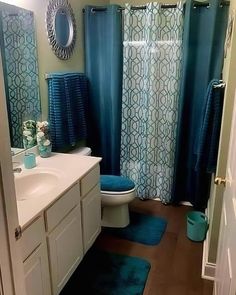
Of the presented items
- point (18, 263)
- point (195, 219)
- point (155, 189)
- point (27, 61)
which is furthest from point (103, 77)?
point (18, 263)

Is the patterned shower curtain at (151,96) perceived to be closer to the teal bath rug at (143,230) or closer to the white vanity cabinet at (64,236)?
→ the teal bath rug at (143,230)

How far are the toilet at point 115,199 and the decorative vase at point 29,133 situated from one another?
707mm

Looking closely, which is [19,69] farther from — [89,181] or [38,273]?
[38,273]

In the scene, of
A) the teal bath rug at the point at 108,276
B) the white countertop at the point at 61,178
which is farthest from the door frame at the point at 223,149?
the white countertop at the point at 61,178

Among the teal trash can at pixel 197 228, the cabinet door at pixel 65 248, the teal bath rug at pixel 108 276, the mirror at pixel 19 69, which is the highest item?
the mirror at pixel 19 69

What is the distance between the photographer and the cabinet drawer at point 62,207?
4.65ft

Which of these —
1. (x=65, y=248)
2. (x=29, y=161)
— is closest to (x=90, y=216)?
(x=65, y=248)

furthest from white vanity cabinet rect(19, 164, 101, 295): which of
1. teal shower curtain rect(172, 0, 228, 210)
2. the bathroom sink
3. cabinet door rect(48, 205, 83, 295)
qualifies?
teal shower curtain rect(172, 0, 228, 210)

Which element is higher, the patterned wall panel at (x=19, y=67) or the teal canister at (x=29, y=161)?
the patterned wall panel at (x=19, y=67)

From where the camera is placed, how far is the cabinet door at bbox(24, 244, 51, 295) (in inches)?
49.6

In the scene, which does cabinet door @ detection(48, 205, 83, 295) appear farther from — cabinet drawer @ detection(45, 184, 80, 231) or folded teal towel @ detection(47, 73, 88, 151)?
folded teal towel @ detection(47, 73, 88, 151)

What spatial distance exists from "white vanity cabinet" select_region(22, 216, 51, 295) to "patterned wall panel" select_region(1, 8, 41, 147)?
0.83 metres

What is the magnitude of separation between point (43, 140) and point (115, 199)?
0.79 m

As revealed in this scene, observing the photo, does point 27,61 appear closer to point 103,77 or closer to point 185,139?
point 103,77
